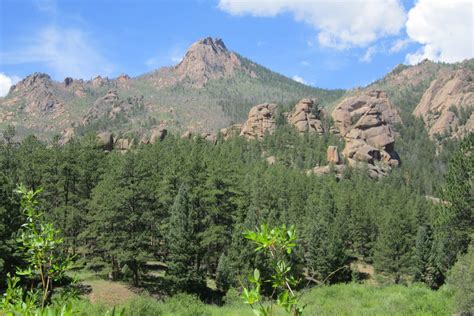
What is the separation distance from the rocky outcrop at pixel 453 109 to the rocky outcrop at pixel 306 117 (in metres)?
72.3

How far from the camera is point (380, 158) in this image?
124 m

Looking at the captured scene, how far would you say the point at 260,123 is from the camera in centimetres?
13625

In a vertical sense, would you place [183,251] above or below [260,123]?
below

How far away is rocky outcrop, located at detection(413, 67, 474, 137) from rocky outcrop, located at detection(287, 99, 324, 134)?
7228 centimetres

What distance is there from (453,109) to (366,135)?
83.9m

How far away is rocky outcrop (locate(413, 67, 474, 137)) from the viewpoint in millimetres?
174875

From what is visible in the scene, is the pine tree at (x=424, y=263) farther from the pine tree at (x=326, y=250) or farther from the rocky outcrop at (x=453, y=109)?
the rocky outcrop at (x=453, y=109)

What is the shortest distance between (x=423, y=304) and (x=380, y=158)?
113 metres

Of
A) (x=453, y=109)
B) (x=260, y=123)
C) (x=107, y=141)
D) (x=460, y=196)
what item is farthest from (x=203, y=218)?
(x=453, y=109)

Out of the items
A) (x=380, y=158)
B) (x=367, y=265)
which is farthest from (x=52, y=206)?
(x=380, y=158)

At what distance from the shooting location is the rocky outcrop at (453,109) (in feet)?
574

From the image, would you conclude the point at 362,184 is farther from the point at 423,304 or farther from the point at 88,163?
the point at 423,304

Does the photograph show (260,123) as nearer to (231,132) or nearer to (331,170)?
(231,132)

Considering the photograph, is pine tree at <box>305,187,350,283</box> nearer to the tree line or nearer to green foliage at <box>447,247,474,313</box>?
the tree line
